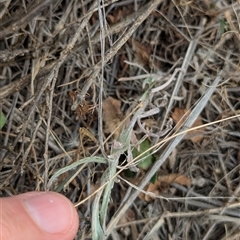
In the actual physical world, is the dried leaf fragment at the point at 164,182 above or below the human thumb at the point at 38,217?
below

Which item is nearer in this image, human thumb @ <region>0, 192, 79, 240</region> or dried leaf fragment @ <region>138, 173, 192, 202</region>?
human thumb @ <region>0, 192, 79, 240</region>

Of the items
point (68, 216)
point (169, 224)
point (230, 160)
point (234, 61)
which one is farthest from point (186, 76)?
point (68, 216)

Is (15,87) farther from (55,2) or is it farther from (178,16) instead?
A: (178,16)

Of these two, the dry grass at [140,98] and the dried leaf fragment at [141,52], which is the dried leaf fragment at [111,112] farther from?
the dried leaf fragment at [141,52]

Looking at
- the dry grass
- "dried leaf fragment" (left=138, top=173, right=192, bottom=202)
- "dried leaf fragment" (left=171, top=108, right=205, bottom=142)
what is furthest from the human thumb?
"dried leaf fragment" (left=171, top=108, right=205, bottom=142)

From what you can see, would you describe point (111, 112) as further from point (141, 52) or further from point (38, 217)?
point (38, 217)

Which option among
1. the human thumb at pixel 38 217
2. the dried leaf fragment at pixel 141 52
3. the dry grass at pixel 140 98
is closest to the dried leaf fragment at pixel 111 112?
the dry grass at pixel 140 98

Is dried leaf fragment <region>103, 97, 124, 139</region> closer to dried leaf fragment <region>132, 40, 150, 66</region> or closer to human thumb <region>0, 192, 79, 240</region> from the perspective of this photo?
dried leaf fragment <region>132, 40, 150, 66</region>
